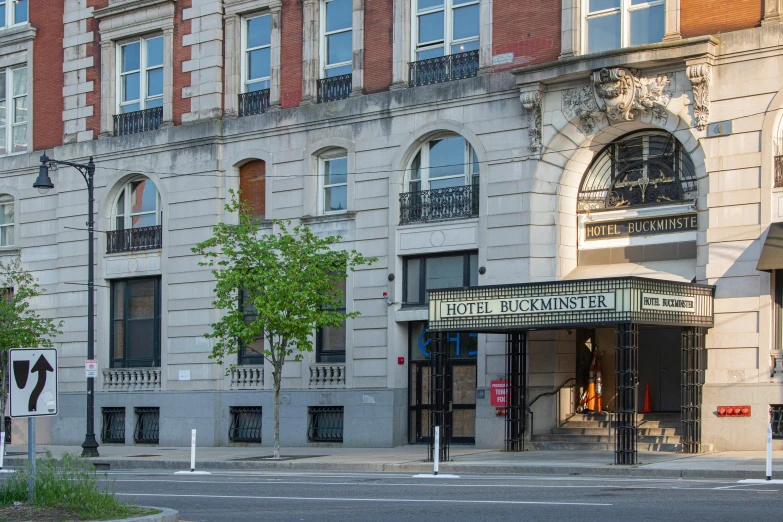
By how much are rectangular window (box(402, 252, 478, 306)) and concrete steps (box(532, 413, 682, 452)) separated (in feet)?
14.3

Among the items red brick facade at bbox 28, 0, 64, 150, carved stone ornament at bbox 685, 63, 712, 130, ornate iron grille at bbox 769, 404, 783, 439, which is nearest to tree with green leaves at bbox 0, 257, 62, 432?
red brick facade at bbox 28, 0, 64, 150

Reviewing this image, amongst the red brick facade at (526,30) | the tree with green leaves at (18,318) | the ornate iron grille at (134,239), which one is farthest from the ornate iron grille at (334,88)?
the tree with green leaves at (18,318)

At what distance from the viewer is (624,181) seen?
2925 centimetres

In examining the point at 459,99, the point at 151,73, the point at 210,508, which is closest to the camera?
the point at 210,508

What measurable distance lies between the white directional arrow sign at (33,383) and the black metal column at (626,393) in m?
12.3

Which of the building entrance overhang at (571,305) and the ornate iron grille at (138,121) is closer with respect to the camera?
the building entrance overhang at (571,305)

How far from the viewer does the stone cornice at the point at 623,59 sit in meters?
26.7

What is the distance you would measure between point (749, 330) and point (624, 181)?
514 cm

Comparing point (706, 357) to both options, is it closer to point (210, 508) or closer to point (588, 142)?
point (588, 142)

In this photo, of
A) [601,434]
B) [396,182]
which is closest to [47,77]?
[396,182]

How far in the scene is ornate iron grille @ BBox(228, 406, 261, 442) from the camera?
115ft

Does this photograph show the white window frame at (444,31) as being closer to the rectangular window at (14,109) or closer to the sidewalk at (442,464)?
the sidewalk at (442,464)

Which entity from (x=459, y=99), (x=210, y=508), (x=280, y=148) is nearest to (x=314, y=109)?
(x=280, y=148)

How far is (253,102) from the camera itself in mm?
36000
